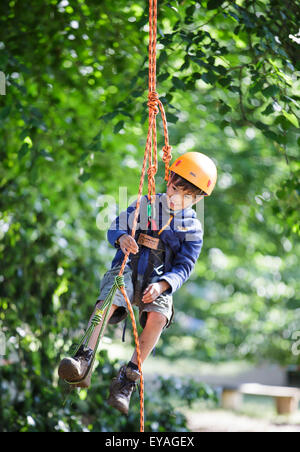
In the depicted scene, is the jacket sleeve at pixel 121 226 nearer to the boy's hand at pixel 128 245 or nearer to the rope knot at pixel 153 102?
the boy's hand at pixel 128 245

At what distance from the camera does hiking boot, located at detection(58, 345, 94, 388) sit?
7.02 ft

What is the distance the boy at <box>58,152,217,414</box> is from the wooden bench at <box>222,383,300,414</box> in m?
6.32

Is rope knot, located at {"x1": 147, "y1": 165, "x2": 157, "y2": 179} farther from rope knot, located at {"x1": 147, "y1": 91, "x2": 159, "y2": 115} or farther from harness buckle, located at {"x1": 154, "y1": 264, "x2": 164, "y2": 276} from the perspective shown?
harness buckle, located at {"x1": 154, "y1": 264, "x2": 164, "y2": 276}

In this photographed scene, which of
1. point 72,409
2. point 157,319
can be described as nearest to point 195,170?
point 157,319

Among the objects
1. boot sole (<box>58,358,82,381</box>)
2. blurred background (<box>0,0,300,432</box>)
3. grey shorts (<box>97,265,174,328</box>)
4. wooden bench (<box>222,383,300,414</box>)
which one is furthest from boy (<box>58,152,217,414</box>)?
wooden bench (<box>222,383,300,414</box>)

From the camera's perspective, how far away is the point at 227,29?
14.7 feet

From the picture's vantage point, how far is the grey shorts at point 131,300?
7.68ft

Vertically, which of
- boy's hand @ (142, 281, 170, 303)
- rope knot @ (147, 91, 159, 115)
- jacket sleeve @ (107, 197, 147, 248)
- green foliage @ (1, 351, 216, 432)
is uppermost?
rope knot @ (147, 91, 159, 115)

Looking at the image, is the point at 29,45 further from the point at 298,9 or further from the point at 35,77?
the point at 298,9

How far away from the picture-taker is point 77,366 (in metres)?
2.16

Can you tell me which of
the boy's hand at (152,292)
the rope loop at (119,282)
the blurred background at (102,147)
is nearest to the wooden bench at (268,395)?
the blurred background at (102,147)

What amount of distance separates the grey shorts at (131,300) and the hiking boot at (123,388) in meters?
0.22

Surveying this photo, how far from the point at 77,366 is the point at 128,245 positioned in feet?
1.72
